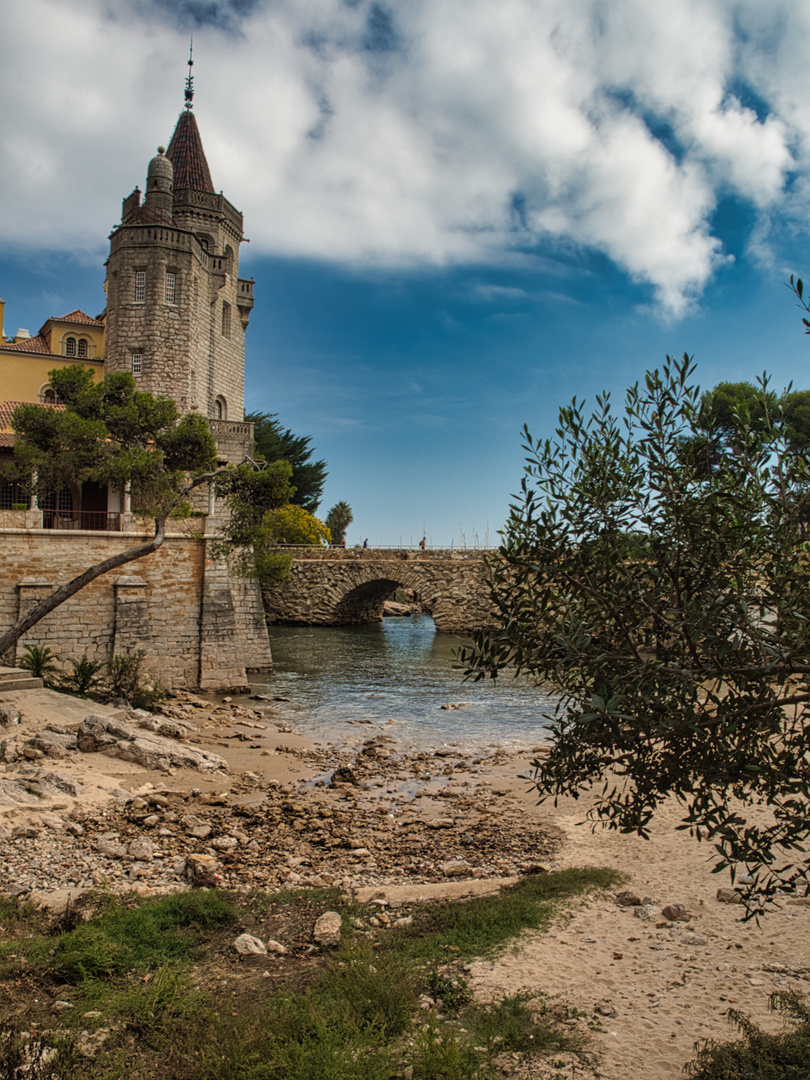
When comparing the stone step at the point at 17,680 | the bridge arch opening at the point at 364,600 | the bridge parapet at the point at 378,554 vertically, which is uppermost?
the bridge parapet at the point at 378,554

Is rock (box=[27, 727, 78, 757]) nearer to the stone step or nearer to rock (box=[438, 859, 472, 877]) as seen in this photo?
the stone step

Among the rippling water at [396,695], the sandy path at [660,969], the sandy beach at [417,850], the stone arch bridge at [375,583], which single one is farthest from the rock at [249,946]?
the stone arch bridge at [375,583]

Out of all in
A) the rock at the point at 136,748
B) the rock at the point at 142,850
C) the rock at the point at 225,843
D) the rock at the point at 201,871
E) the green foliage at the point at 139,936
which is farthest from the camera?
the rock at the point at 136,748

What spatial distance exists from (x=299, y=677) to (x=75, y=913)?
17709 mm

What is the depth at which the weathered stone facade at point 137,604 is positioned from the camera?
1928 centimetres

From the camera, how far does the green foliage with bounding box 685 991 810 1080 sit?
4.36m

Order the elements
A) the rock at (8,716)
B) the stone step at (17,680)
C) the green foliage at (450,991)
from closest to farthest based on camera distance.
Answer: the green foliage at (450,991) < the rock at (8,716) < the stone step at (17,680)

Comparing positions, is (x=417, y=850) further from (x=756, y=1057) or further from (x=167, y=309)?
(x=167, y=309)

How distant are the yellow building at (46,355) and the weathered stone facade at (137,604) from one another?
1647 cm

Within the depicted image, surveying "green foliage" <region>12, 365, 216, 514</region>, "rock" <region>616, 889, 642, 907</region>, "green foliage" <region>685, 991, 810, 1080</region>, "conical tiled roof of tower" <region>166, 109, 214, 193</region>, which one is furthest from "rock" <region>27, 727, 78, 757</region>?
"conical tiled roof of tower" <region>166, 109, 214, 193</region>

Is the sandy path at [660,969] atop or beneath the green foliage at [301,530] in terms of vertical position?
beneath

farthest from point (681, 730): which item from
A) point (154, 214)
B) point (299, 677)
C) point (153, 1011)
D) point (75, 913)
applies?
point (154, 214)

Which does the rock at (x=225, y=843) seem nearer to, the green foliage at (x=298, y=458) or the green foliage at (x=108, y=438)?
the green foliage at (x=108, y=438)

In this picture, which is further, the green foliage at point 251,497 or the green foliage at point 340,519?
the green foliage at point 340,519
